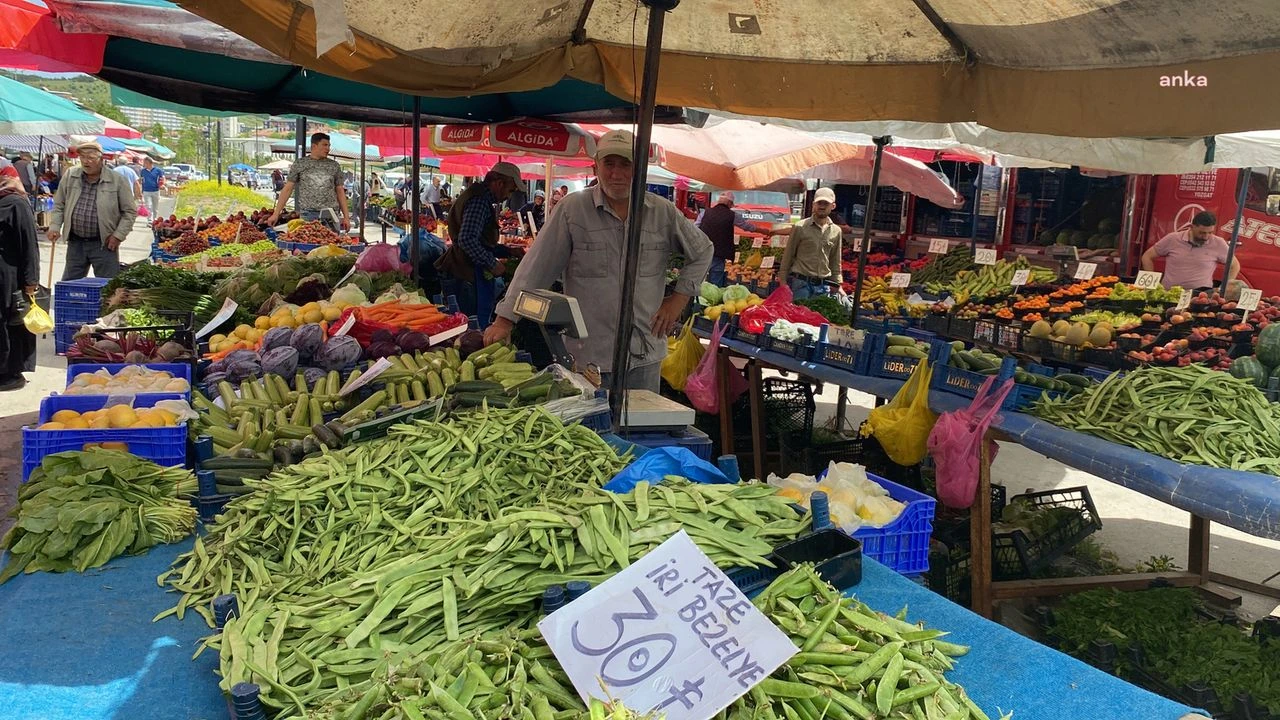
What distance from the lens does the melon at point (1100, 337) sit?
Result: 20.0ft

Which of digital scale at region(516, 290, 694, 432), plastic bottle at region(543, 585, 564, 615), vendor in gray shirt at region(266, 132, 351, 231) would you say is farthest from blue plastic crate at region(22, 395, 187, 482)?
vendor in gray shirt at region(266, 132, 351, 231)

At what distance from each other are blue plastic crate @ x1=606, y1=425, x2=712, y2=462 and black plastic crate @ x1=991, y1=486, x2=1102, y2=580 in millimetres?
2255

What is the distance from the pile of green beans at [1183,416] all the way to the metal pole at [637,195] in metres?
2.45

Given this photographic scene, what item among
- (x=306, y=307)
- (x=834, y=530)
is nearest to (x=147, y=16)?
(x=306, y=307)

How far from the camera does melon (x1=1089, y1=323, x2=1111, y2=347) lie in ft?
20.0

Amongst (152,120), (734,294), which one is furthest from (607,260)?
(152,120)

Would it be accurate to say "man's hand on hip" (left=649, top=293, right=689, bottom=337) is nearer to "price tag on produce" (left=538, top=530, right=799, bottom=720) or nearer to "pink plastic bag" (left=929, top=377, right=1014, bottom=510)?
"pink plastic bag" (left=929, top=377, right=1014, bottom=510)

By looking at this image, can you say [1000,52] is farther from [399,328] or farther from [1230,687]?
[399,328]

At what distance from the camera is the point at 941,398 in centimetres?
523

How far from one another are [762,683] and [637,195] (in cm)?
231

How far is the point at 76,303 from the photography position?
24.9ft

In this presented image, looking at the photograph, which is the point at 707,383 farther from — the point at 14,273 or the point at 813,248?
the point at 14,273

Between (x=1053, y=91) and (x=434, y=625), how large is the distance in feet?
11.4

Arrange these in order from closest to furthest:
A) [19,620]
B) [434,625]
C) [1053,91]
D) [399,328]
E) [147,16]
A: [434,625], [19,620], [1053,91], [147,16], [399,328]
